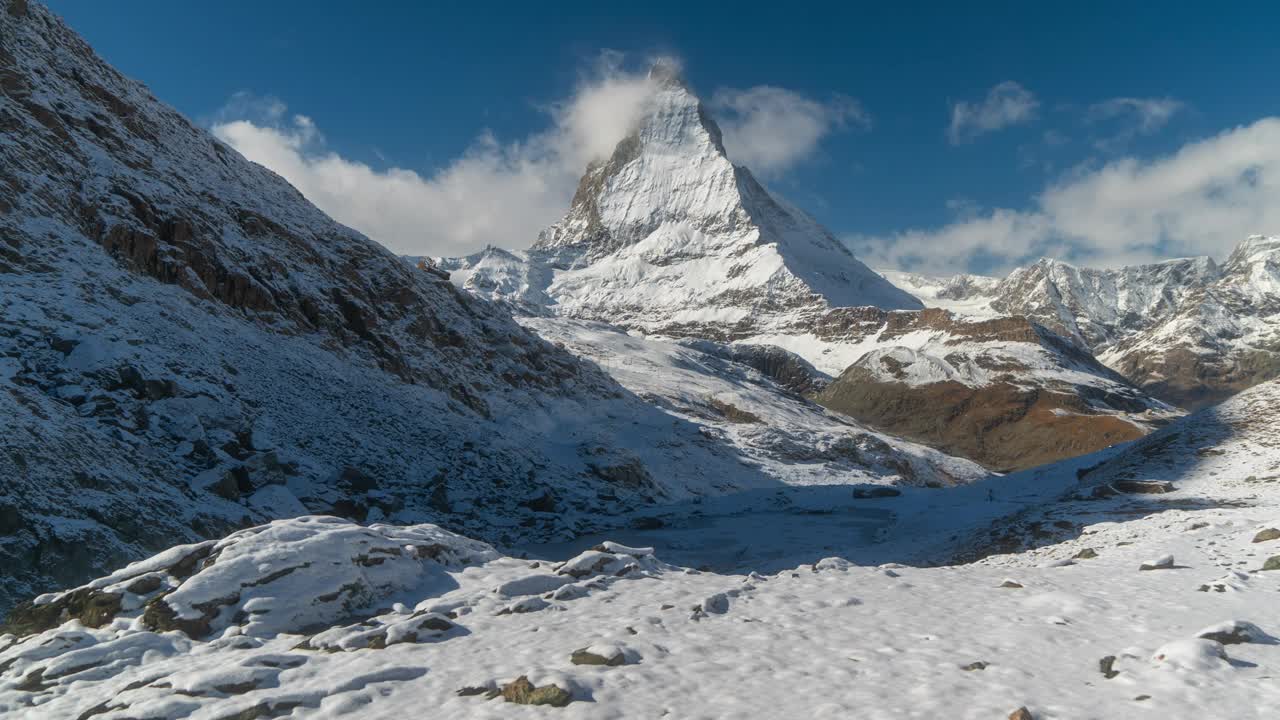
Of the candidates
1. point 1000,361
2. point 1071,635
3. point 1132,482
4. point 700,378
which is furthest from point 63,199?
point 1000,361

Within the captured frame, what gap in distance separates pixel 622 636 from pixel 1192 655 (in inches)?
276

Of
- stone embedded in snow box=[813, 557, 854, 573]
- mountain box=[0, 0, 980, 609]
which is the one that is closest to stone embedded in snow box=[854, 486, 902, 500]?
mountain box=[0, 0, 980, 609]

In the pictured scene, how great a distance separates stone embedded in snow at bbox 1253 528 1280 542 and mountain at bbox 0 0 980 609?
23.0 meters

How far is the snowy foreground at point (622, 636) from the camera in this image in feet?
27.4

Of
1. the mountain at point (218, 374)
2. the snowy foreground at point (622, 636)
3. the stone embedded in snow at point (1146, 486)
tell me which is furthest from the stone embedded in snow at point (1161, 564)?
the mountain at point (218, 374)

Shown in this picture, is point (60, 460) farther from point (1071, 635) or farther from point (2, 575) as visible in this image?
point (1071, 635)

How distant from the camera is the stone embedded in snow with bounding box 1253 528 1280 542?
16.2m

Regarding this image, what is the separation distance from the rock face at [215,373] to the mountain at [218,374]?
0.37 feet

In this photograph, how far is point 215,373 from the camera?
31.1 meters

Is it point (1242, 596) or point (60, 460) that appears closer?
point (1242, 596)

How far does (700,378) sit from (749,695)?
A: 4079 inches

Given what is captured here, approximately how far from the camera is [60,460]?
18344mm

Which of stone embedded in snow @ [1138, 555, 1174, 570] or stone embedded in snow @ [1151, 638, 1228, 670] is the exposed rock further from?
stone embedded in snow @ [1138, 555, 1174, 570]

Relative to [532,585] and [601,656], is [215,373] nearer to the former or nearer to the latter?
[532,585]
